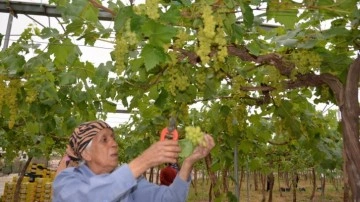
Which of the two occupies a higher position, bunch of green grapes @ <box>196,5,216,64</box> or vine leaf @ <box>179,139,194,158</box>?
bunch of green grapes @ <box>196,5,216,64</box>

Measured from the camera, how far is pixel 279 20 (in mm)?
2713

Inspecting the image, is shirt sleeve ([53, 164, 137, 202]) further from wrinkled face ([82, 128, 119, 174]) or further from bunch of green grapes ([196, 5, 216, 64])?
bunch of green grapes ([196, 5, 216, 64])

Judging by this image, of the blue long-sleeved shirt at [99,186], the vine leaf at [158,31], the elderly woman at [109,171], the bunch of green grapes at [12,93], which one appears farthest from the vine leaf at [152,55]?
the bunch of green grapes at [12,93]

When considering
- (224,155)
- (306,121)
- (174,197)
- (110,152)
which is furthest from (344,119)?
(224,155)

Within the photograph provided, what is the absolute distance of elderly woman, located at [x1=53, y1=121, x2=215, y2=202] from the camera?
4.97 ft

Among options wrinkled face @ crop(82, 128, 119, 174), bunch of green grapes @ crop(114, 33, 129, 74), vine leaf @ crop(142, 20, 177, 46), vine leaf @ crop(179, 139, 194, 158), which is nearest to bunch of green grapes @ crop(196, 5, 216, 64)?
vine leaf @ crop(142, 20, 177, 46)

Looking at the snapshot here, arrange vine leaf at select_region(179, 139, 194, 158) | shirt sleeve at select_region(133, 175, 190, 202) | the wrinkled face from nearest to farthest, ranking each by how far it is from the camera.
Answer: vine leaf at select_region(179, 139, 194, 158) < the wrinkled face < shirt sleeve at select_region(133, 175, 190, 202)

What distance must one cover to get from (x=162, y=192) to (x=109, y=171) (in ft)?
1.17

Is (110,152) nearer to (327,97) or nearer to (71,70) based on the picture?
(71,70)

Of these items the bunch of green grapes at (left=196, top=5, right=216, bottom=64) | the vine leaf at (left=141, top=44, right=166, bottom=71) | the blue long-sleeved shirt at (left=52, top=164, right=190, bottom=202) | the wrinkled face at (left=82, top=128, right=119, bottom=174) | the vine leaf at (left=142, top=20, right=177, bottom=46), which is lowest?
the blue long-sleeved shirt at (left=52, top=164, right=190, bottom=202)

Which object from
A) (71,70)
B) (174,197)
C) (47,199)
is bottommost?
(47,199)

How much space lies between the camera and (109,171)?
204 centimetres

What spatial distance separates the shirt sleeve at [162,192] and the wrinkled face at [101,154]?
35cm

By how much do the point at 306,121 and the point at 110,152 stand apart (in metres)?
2.70
